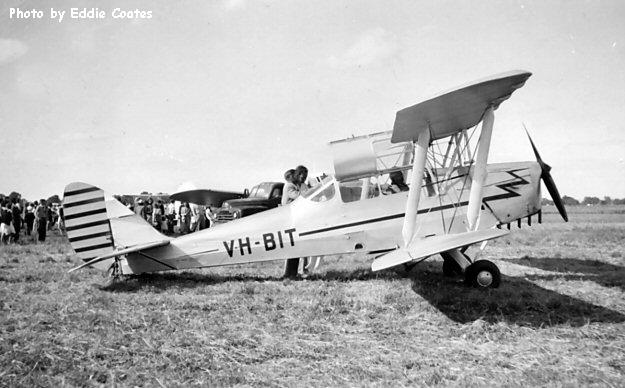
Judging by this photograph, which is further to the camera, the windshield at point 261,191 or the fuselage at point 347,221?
the windshield at point 261,191

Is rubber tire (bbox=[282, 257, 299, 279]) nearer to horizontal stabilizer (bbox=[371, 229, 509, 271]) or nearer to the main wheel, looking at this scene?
horizontal stabilizer (bbox=[371, 229, 509, 271])

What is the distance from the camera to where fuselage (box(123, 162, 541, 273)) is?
7.06 m

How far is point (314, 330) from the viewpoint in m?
4.61

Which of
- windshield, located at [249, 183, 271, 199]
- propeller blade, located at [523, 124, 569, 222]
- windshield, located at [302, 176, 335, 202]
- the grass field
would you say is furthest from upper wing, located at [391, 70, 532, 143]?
windshield, located at [249, 183, 271, 199]

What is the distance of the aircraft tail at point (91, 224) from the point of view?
7094mm

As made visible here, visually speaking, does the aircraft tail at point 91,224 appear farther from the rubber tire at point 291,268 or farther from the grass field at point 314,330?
the rubber tire at point 291,268

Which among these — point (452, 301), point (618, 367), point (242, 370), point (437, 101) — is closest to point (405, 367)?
point (242, 370)

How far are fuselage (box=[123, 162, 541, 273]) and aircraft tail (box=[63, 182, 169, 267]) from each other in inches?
16.5

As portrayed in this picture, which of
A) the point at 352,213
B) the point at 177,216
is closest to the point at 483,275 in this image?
the point at 352,213

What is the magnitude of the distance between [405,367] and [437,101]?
3.46 m

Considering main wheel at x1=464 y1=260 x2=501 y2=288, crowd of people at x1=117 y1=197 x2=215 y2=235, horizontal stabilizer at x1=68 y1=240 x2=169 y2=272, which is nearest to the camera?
main wheel at x1=464 y1=260 x2=501 y2=288

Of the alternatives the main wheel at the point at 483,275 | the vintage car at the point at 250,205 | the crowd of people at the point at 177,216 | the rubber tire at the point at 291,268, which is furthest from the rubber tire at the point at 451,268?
the crowd of people at the point at 177,216

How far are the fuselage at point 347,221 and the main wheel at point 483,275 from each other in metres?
0.87

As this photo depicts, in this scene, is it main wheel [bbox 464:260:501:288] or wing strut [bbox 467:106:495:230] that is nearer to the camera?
wing strut [bbox 467:106:495:230]
